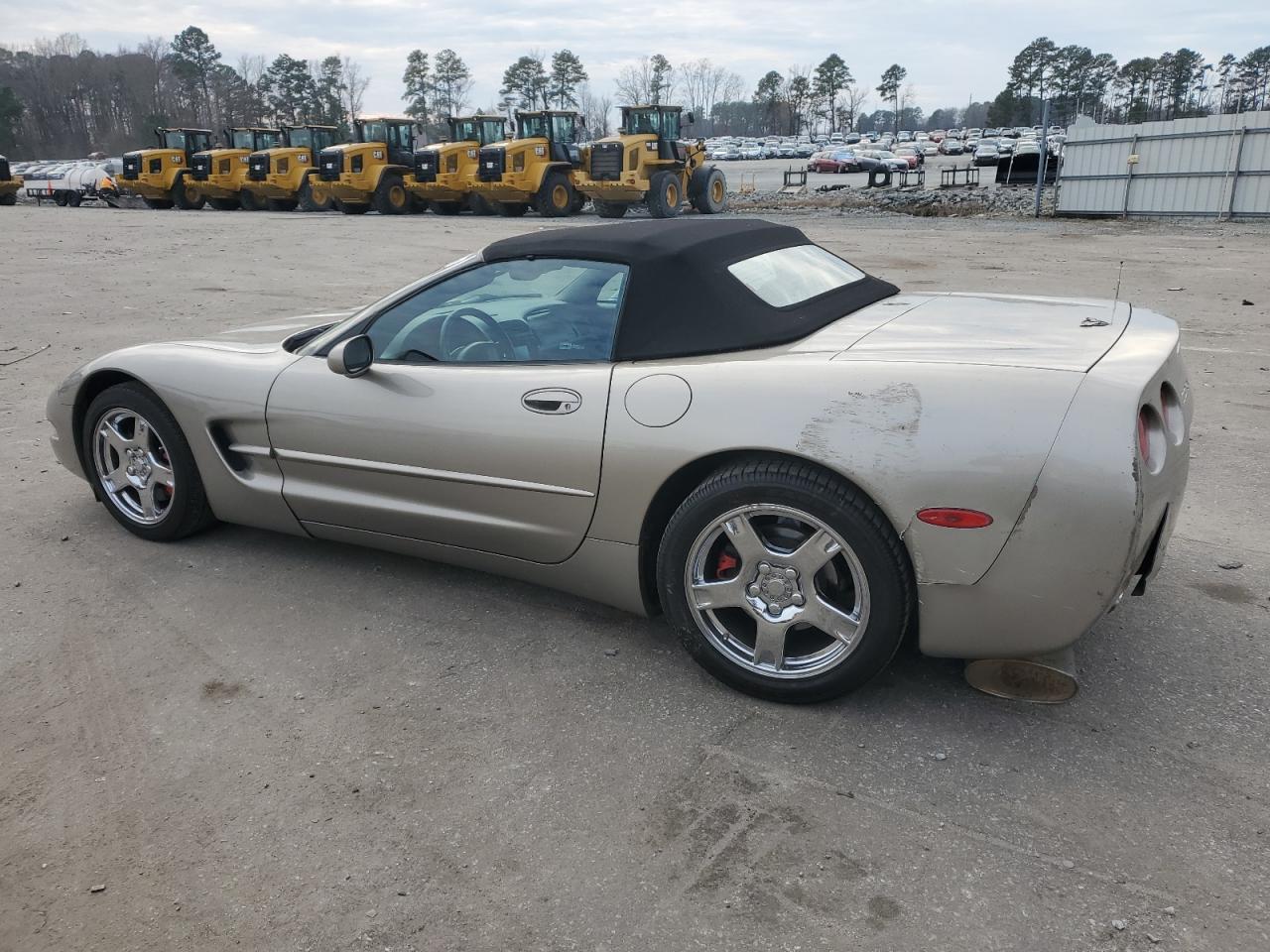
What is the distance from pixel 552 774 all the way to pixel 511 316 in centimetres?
168

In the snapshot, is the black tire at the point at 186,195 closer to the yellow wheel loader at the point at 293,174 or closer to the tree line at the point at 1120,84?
the yellow wheel loader at the point at 293,174

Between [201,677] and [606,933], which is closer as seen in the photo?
[606,933]

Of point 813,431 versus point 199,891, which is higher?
point 813,431

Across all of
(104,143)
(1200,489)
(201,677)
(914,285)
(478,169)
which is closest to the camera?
(201,677)

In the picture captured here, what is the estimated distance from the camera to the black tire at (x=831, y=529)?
2586mm

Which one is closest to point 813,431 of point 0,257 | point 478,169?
point 0,257

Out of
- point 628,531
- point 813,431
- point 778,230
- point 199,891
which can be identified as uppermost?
point 778,230

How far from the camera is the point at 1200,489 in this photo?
4469 millimetres

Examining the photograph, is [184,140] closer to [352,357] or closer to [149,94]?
[352,357]

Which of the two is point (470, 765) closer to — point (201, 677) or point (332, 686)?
point (332, 686)

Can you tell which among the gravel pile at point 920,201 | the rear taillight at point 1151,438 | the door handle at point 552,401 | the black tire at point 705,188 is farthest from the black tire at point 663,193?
the rear taillight at point 1151,438

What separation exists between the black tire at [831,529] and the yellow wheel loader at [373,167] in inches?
1061

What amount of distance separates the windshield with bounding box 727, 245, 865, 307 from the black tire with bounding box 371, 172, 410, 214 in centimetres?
2580

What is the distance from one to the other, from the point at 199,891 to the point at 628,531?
1.47 m
